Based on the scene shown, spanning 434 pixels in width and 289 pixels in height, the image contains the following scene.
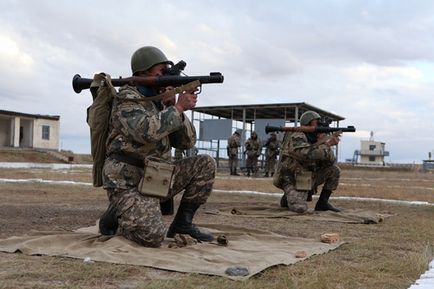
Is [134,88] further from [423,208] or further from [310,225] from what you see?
[423,208]

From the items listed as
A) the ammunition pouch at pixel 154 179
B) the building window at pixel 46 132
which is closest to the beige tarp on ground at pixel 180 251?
the ammunition pouch at pixel 154 179

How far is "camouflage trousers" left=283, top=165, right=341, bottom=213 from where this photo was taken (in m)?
7.84

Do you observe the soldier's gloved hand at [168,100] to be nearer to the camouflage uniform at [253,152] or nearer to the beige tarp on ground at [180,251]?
the beige tarp on ground at [180,251]

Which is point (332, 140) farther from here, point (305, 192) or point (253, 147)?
point (253, 147)

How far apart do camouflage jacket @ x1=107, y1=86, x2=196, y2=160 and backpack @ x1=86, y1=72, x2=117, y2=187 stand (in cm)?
7

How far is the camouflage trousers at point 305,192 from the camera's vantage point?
7.84 m

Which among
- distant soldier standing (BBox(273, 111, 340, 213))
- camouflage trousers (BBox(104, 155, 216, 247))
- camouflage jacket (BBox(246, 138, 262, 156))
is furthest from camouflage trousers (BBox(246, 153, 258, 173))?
camouflage trousers (BBox(104, 155, 216, 247))

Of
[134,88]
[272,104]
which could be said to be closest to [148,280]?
[134,88]

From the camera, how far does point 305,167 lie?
802 centimetres

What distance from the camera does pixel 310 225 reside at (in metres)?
6.61

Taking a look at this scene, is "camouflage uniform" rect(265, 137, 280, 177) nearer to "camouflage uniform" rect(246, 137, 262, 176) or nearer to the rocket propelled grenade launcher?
"camouflage uniform" rect(246, 137, 262, 176)

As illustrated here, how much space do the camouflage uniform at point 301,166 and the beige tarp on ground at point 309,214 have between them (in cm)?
25

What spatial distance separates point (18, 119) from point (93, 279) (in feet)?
144

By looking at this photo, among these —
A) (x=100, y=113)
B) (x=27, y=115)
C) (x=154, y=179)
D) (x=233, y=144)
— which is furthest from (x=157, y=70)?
(x=27, y=115)
